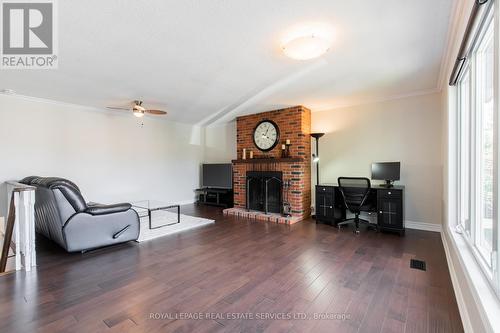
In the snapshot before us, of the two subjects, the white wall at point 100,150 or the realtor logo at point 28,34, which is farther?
the white wall at point 100,150

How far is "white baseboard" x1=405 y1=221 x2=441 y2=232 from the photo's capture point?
387cm

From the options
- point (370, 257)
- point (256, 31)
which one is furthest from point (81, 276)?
point (370, 257)

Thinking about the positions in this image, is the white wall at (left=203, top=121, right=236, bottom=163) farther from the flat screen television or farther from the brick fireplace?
the brick fireplace

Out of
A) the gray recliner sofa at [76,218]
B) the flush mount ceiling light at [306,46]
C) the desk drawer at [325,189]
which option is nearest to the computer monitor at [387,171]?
the desk drawer at [325,189]

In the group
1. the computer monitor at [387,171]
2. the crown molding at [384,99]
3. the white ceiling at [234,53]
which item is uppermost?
the white ceiling at [234,53]

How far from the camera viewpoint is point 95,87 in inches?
146

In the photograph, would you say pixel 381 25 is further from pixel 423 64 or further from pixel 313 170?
pixel 313 170

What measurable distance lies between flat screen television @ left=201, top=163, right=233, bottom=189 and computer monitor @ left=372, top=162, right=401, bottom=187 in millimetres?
3416

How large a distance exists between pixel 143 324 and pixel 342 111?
4774 millimetres

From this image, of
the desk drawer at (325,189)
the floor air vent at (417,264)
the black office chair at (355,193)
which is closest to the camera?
the floor air vent at (417,264)

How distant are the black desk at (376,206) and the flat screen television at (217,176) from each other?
2.52m

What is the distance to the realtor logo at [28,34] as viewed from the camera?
1997mm

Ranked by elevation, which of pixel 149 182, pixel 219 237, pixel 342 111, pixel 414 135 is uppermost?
pixel 342 111

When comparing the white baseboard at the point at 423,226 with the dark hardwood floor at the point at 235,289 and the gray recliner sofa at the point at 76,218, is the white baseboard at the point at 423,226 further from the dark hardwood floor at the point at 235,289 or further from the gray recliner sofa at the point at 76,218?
the gray recliner sofa at the point at 76,218
